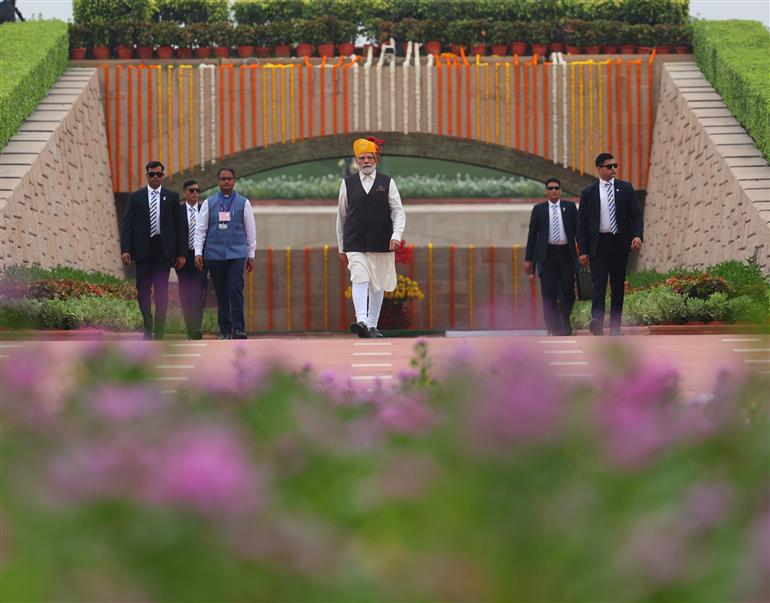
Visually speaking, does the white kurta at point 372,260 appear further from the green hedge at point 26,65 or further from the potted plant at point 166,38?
the potted plant at point 166,38

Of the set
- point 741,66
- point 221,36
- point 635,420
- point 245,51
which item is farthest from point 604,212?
point 221,36

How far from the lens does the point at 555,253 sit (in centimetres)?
1333

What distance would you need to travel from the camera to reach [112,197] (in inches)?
847

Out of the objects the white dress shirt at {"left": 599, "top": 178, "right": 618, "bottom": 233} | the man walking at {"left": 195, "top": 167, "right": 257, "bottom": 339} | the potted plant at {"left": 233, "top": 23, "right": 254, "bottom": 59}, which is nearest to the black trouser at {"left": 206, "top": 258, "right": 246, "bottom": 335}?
the man walking at {"left": 195, "top": 167, "right": 257, "bottom": 339}

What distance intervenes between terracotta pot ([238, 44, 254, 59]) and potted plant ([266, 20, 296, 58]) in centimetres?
35

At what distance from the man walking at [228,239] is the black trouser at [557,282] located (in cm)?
271

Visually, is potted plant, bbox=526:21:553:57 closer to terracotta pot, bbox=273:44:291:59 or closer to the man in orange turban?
terracotta pot, bbox=273:44:291:59

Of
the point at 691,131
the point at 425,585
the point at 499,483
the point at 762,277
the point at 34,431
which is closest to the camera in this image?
the point at 425,585

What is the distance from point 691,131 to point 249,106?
6177mm

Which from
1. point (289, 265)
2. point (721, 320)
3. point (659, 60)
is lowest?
point (289, 265)

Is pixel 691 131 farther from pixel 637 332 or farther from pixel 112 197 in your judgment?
pixel 112 197

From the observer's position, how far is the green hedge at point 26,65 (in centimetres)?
1902

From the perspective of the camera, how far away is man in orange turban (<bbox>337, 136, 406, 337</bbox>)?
12.4 metres

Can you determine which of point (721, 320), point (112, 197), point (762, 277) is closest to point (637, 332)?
point (721, 320)
